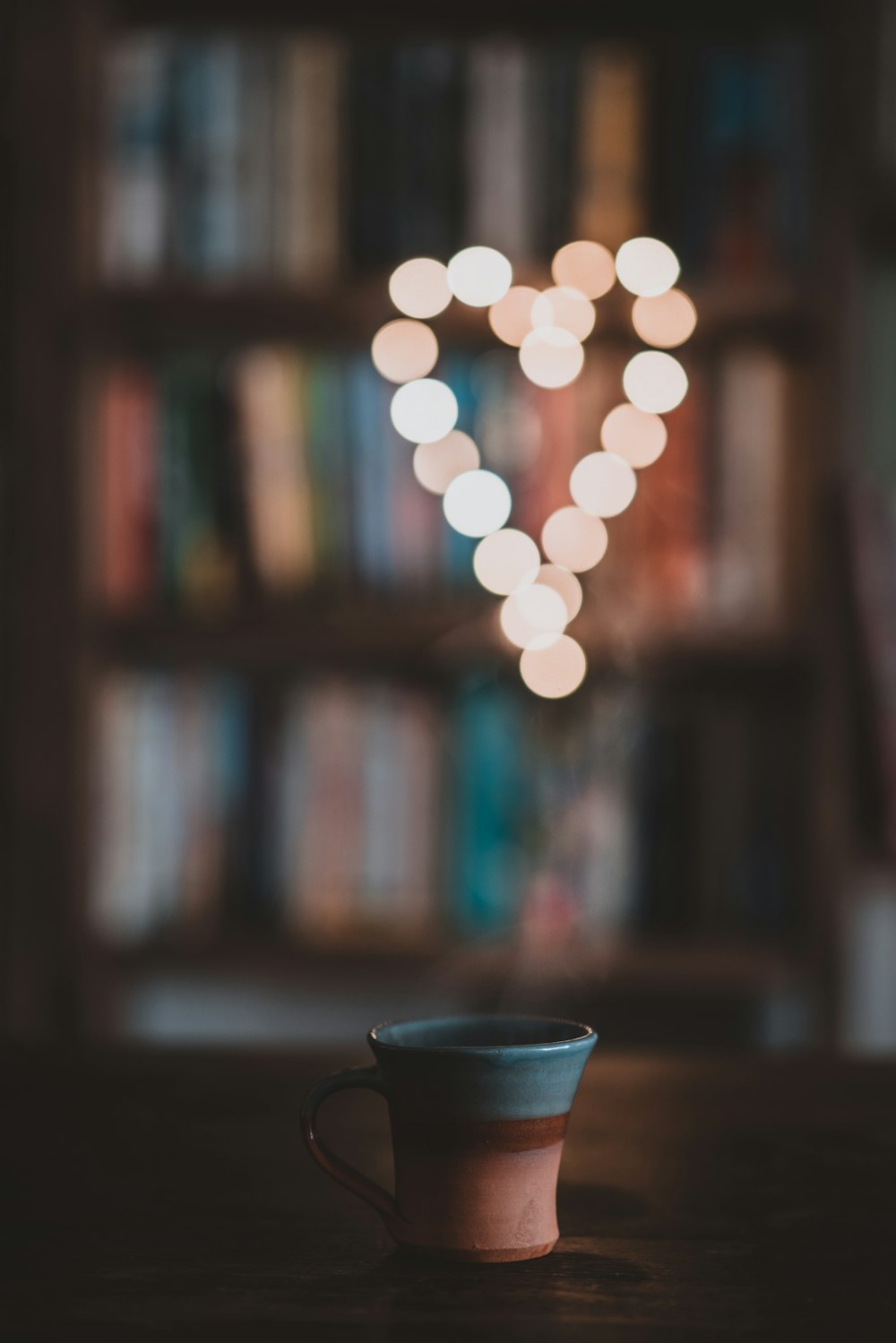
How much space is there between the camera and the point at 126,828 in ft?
4.98

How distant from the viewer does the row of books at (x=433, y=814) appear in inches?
58.6

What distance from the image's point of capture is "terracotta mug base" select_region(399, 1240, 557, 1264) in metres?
0.47

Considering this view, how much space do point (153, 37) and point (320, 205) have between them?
0.99 feet

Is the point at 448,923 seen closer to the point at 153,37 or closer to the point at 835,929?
the point at 835,929

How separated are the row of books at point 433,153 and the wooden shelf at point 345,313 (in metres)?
0.03

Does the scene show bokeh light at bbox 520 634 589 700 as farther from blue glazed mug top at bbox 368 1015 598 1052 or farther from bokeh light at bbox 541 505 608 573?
blue glazed mug top at bbox 368 1015 598 1052

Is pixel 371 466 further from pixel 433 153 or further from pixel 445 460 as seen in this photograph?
pixel 433 153

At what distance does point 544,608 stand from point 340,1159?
100 centimetres

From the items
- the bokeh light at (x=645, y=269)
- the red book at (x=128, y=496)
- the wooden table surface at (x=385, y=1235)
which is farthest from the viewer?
the red book at (x=128, y=496)

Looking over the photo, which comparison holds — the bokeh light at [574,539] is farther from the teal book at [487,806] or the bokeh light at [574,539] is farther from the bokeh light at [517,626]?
the teal book at [487,806]

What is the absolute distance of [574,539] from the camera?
1445 mm

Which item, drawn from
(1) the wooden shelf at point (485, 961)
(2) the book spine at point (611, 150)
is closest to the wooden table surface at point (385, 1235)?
(1) the wooden shelf at point (485, 961)

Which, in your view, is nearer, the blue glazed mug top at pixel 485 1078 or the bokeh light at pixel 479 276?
the blue glazed mug top at pixel 485 1078

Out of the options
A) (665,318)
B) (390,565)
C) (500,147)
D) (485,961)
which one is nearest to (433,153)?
(500,147)
